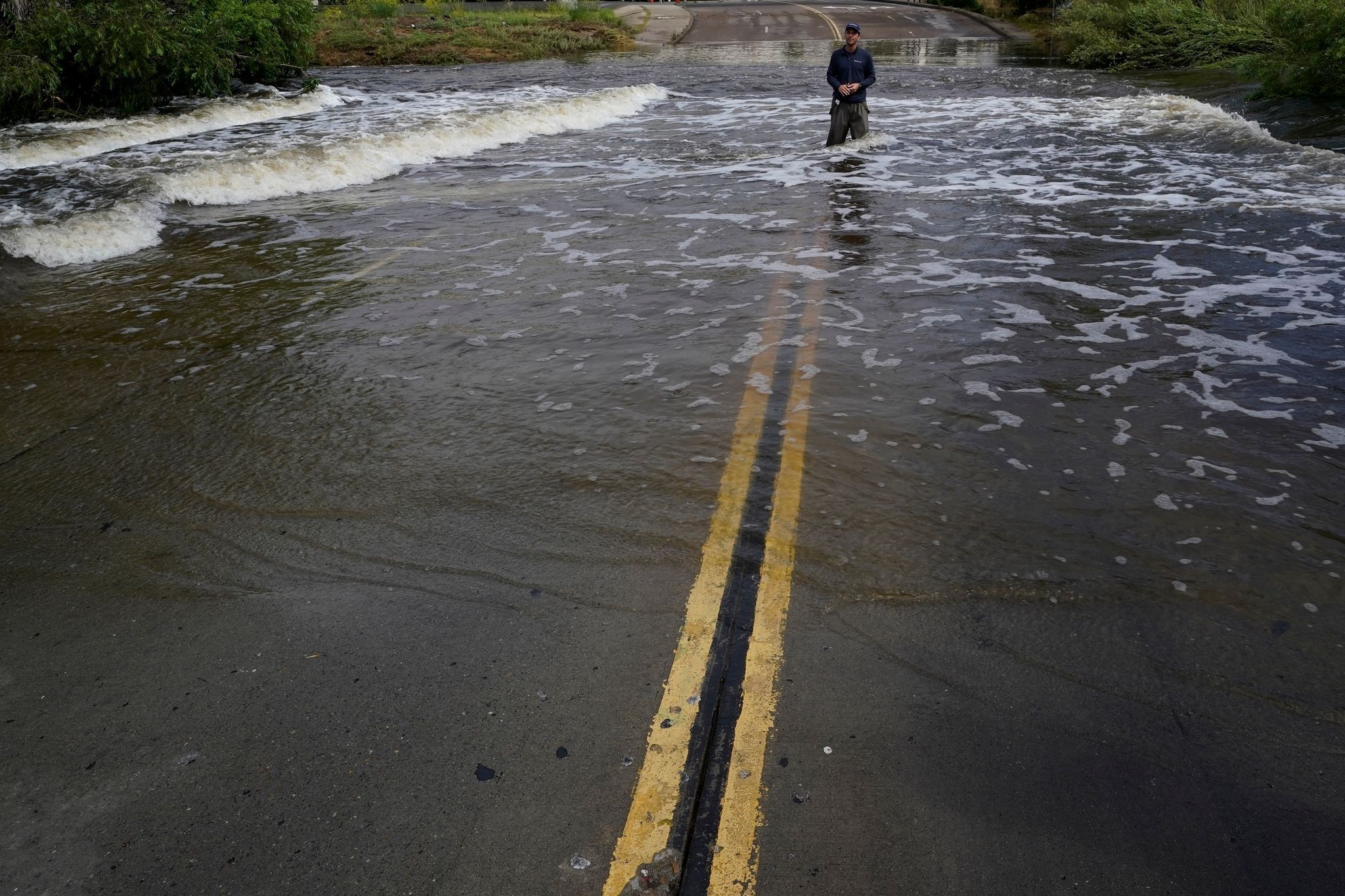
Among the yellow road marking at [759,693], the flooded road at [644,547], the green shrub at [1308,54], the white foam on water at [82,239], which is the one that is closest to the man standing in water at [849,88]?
the flooded road at [644,547]

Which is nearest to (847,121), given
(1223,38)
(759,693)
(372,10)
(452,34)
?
(759,693)

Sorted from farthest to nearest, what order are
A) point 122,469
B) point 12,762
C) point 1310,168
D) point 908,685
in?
point 1310,168 → point 122,469 → point 908,685 → point 12,762

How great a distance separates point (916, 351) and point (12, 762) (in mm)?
5070

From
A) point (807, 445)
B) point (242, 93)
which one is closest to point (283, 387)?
point (807, 445)

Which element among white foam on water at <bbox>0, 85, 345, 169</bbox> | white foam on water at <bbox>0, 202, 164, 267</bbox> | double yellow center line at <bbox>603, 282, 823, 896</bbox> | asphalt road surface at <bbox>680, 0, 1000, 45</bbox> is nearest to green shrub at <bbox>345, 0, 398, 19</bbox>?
asphalt road surface at <bbox>680, 0, 1000, 45</bbox>

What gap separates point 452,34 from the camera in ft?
133

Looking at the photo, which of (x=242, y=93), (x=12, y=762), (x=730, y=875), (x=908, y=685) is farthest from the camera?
(x=242, y=93)

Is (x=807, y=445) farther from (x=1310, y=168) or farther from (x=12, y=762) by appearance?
(x=1310, y=168)

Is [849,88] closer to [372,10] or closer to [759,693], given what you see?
[759,693]

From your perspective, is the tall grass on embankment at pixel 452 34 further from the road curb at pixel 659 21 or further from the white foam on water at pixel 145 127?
the white foam on water at pixel 145 127

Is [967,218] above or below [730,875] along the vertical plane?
above

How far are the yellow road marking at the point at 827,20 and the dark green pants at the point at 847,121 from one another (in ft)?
102

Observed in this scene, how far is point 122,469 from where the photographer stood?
16.2ft

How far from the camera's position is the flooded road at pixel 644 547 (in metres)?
2.70
